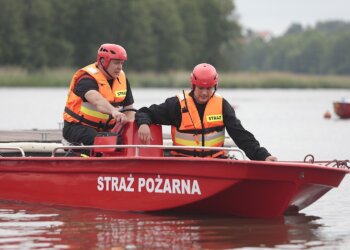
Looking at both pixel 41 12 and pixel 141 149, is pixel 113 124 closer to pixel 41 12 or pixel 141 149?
pixel 141 149

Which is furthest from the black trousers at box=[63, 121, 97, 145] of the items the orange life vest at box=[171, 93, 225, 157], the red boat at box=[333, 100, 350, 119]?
the red boat at box=[333, 100, 350, 119]

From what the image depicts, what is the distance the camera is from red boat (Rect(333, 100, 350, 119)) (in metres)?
33.3

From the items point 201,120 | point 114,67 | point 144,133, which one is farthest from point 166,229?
point 114,67

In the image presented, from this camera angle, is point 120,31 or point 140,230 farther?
point 120,31

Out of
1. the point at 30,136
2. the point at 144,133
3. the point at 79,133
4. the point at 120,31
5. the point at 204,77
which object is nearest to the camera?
the point at 204,77

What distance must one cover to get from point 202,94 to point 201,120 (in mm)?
260

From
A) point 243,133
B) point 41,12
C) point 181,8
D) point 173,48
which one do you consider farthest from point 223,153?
point 181,8

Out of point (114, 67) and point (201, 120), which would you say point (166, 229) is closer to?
point (201, 120)

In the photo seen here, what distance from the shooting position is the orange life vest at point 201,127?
35.0ft

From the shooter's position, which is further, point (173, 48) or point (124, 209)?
point (173, 48)

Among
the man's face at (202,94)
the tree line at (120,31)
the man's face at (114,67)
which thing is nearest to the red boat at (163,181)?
the man's face at (202,94)

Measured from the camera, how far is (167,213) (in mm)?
10656

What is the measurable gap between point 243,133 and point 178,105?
2.26 feet

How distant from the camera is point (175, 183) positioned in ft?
33.8
